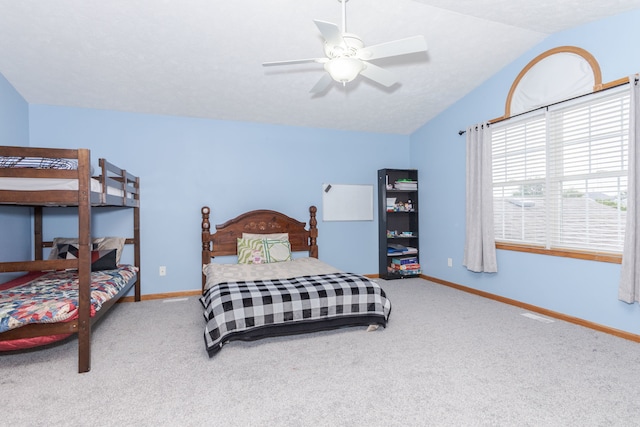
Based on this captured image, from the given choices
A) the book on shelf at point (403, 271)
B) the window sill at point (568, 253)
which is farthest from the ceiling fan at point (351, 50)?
the book on shelf at point (403, 271)

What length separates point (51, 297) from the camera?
245 cm

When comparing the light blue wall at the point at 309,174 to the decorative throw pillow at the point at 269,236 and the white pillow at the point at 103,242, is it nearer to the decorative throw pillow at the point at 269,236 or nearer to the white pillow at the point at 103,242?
the white pillow at the point at 103,242

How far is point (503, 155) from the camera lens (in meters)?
3.93

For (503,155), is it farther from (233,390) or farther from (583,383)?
(233,390)

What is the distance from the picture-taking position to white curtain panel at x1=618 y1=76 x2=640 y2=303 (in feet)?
8.59

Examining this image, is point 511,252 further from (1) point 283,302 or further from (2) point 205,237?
(2) point 205,237

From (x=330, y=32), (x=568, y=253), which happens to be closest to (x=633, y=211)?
(x=568, y=253)

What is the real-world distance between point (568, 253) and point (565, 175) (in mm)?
776

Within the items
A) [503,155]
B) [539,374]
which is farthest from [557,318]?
[503,155]

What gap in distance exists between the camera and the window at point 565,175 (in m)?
2.87

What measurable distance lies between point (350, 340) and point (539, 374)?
1324 mm

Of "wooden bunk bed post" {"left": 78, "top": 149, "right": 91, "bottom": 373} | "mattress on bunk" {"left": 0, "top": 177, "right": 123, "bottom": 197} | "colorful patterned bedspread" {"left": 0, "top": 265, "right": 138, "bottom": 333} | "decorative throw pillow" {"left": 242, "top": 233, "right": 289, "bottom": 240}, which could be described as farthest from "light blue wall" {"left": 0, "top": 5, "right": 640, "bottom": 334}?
"wooden bunk bed post" {"left": 78, "top": 149, "right": 91, "bottom": 373}

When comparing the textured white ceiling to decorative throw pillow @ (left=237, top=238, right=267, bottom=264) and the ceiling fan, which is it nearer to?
the ceiling fan

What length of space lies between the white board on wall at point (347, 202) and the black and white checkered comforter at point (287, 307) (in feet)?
6.61
